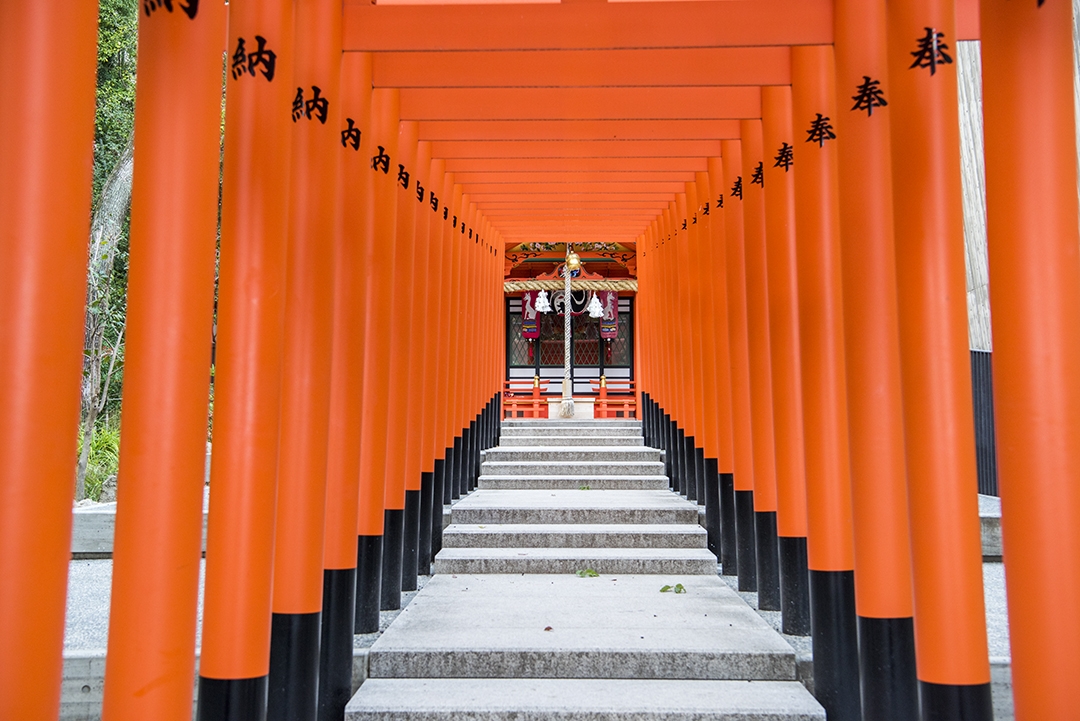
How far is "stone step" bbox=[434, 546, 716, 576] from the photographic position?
636 cm

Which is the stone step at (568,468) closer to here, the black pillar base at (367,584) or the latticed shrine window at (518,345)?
the black pillar base at (367,584)

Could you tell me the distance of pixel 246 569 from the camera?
290 centimetres

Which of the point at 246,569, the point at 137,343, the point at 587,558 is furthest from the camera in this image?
the point at 587,558

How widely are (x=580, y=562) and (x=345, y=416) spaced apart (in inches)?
123

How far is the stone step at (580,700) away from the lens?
12.6 feet

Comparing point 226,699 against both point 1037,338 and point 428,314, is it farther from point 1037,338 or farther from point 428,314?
point 428,314

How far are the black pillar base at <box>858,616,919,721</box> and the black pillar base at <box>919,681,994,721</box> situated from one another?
1.50 feet

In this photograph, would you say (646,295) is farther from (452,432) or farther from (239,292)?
(239,292)

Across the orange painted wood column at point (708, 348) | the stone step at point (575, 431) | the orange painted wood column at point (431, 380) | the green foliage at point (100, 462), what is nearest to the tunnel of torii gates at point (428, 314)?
the orange painted wood column at point (431, 380)

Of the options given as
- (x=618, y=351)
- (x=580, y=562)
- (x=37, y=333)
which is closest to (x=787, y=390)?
(x=580, y=562)

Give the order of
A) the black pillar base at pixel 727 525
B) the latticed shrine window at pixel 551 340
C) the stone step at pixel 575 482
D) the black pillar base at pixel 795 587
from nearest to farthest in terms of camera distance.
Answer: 1. the black pillar base at pixel 795 587
2. the black pillar base at pixel 727 525
3. the stone step at pixel 575 482
4. the latticed shrine window at pixel 551 340

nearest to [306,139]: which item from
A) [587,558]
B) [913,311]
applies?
[913,311]

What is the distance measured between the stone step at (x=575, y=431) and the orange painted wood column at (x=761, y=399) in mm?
5684

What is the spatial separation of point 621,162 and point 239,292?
4679 millimetres
